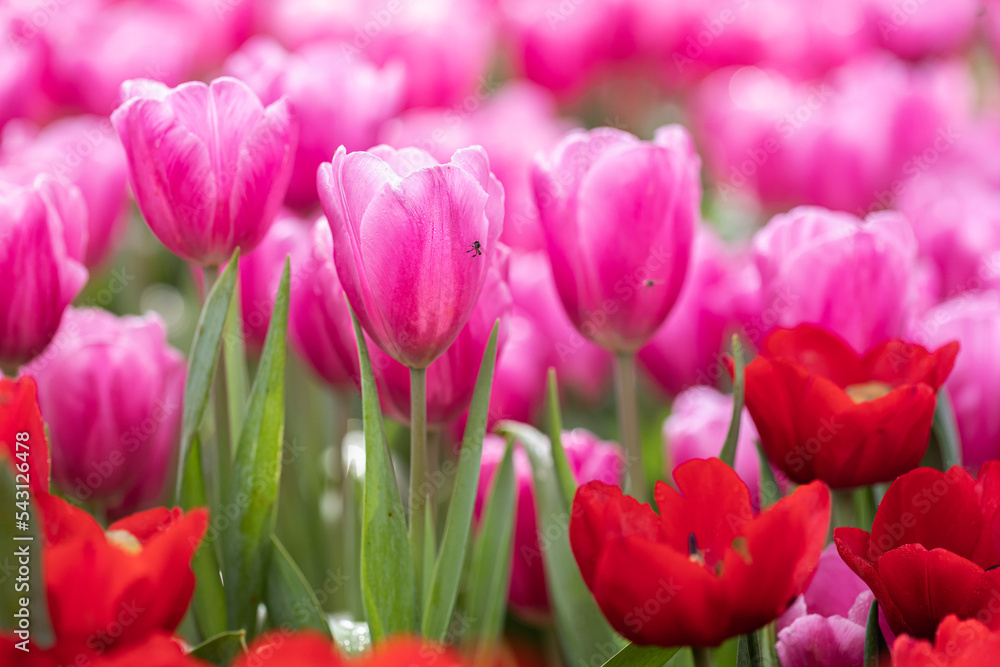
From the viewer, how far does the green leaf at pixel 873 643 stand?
0.49 meters

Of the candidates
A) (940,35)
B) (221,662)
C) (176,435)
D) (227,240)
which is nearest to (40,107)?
(176,435)

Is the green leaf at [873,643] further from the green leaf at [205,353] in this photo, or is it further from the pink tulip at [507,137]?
the pink tulip at [507,137]

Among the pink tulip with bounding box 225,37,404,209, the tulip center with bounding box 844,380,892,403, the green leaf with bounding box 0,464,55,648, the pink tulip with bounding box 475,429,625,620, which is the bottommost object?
the pink tulip with bounding box 475,429,625,620

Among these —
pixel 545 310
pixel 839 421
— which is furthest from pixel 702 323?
pixel 839 421

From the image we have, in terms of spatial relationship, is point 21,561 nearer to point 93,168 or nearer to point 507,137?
point 93,168

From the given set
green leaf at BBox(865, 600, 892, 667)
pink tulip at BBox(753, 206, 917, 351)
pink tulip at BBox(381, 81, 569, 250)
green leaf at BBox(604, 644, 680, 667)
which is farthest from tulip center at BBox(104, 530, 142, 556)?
pink tulip at BBox(381, 81, 569, 250)

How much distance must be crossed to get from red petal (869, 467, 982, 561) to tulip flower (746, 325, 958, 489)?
0.04 meters

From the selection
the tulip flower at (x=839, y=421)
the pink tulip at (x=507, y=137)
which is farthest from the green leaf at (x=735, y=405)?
the pink tulip at (x=507, y=137)

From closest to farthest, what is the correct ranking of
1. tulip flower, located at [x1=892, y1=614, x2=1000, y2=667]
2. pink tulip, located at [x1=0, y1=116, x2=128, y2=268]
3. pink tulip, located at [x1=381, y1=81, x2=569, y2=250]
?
1. tulip flower, located at [x1=892, y1=614, x2=1000, y2=667]
2. pink tulip, located at [x1=0, y1=116, x2=128, y2=268]
3. pink tulip, located at [x1=381, y1=81, x2=569, y2=250]

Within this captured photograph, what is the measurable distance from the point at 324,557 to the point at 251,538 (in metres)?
0.32

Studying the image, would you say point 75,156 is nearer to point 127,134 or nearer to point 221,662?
point 127,134

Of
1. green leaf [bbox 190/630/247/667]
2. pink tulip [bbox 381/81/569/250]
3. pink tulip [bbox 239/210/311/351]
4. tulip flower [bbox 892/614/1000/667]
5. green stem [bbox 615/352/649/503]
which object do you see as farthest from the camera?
pink tulip [bbox 381/81/569/250]

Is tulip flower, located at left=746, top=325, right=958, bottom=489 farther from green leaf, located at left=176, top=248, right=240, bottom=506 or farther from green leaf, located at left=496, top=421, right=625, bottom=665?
green leaf, located at left=176, top=248, right=240, bottom=506

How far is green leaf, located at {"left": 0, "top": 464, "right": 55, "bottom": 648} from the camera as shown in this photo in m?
0.41
